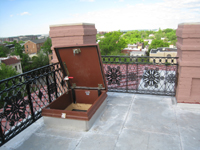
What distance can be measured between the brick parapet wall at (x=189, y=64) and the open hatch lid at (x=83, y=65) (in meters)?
2.24

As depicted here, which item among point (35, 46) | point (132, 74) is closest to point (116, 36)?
point (35, 46)

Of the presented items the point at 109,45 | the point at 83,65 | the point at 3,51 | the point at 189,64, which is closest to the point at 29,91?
the point at 83,65

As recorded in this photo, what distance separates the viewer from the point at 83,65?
422 cm

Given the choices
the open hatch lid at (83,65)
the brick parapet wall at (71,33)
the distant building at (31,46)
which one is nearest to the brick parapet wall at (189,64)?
the open hatch lid at (83,65)

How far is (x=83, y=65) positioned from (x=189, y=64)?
113 inches

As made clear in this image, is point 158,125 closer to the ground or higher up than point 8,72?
higher up

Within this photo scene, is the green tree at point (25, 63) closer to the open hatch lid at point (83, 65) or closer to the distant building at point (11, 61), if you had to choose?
the distant building at point (11, 61)

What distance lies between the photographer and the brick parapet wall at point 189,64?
13.7 feet

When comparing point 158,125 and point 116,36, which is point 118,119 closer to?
point 158,125

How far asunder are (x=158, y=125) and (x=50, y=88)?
304cm

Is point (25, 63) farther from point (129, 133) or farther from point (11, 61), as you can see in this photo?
point (129, 133)

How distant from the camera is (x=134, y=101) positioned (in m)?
5.06

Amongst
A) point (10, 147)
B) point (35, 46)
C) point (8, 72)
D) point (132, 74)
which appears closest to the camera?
point (10, 147)

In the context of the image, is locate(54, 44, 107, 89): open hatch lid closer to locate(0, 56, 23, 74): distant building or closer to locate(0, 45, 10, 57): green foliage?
locate(0, 56, 23, 74): distant building
